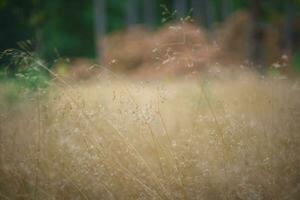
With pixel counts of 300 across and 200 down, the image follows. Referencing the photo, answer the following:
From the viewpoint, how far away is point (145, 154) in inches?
152

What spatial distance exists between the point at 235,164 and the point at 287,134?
0.67 m

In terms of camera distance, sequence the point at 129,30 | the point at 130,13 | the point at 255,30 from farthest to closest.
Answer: the point at 130,13 < the point at 129,30 < the point at 255,30

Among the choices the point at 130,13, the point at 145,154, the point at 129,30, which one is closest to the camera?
the point at 145,154

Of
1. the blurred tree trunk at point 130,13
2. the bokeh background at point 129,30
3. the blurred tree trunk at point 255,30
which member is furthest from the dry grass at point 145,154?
the blurred tree trunk at point 130,13

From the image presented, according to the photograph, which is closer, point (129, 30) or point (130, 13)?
point (129, 30)

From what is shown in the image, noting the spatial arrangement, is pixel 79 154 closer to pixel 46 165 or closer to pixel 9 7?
pixel 46 165

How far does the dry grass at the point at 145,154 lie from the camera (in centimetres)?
333

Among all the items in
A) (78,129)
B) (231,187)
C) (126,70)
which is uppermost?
(78,129)

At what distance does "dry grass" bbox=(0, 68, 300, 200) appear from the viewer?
3326 millimetres

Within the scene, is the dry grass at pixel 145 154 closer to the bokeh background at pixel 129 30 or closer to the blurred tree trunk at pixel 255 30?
the bokeh background at pixel 129 30

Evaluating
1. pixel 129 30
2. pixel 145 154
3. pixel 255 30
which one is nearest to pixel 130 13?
pixel 129 30

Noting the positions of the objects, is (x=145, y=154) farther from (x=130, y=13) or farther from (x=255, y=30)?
(x=130, y=13)

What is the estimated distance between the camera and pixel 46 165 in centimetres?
379

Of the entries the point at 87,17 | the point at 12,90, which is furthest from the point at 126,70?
the point at 87,17
